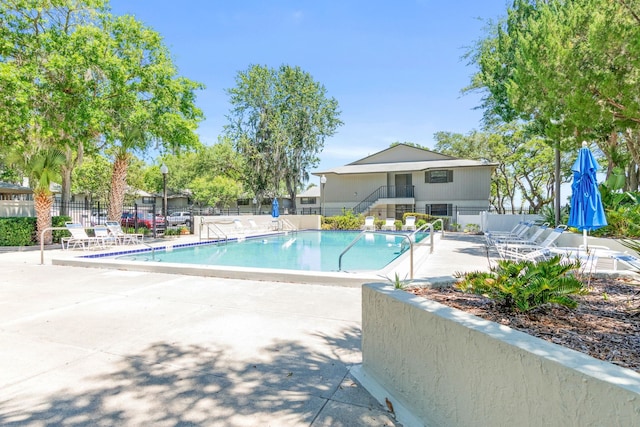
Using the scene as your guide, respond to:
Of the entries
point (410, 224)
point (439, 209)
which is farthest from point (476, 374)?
point (439, 209)

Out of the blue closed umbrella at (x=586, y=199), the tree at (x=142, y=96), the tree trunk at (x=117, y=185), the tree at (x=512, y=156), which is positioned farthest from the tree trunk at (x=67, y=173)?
the tree at (x=512, y=156)

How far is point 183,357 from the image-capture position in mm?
3543

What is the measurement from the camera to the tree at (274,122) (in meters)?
32.3

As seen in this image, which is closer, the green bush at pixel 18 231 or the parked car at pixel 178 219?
the green bush at pixel 18 231

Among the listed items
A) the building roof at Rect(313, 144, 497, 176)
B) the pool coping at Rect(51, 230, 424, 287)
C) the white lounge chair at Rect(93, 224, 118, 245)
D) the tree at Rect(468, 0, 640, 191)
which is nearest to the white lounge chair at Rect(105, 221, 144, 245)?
the white lounge chair at Rect(93, 224, 118, 245)

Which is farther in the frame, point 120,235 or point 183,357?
point 120,235

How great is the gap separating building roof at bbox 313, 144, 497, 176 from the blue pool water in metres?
10.4

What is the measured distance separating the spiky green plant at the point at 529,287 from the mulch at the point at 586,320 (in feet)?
0.30

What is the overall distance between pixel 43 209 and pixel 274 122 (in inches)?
802

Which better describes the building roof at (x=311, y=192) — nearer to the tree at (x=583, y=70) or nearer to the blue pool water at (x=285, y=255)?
the blue pool water at (x=285, y=255)

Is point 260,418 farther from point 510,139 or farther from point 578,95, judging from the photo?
point 510,139

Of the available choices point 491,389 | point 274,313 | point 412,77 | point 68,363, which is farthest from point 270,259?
point 412,77

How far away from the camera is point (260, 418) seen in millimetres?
2510

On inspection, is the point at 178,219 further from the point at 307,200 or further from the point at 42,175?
the point at 42,175
